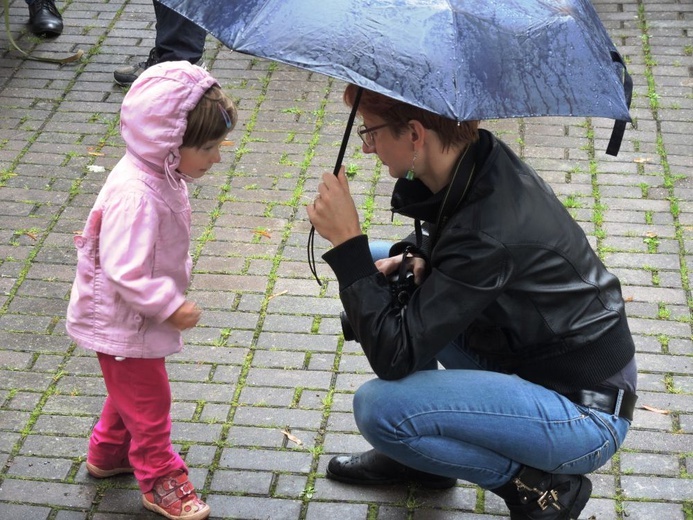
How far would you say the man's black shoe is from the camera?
6938 mm

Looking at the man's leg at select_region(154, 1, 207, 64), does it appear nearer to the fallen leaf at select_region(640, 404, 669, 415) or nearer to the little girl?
the little girl

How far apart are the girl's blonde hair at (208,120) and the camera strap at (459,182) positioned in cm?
66

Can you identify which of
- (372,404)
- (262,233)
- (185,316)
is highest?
(185,316)

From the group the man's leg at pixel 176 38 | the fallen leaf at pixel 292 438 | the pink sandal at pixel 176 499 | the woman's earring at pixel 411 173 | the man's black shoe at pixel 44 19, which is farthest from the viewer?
the man's black shoe at pixel 44 19

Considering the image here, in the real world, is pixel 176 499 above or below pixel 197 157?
below

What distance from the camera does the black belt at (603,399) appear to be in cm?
311

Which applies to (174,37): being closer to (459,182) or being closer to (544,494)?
(459,182)

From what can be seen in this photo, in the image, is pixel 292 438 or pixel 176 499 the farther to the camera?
pixel 292 438

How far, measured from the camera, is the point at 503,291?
2932 millimetres

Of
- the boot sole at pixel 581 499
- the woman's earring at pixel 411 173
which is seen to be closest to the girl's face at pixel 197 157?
the woman's earring at pixel 411 173

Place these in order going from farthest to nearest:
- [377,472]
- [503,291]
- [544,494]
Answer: [377,472] → [544,494] → [503,291]

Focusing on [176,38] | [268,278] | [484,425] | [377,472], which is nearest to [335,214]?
[484,425]

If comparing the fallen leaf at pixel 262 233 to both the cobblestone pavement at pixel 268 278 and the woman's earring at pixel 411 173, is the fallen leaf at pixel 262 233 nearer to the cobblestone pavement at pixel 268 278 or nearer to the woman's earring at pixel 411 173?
the cobblestone pavement at pixel 268 278

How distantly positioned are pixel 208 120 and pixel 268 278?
5.64 feet
